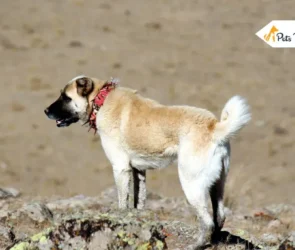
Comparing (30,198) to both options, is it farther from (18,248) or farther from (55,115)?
(18,248)

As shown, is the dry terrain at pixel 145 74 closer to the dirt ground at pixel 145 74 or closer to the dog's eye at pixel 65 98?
the dirt ground at pixel 145 74

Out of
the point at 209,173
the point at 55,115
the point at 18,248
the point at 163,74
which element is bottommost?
the point at 18,248

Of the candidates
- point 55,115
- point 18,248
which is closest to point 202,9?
point 55,115

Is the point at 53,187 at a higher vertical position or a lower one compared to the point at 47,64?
lower

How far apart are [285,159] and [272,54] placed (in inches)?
242

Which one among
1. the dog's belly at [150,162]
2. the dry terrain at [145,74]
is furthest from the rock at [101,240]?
the dry terrain at [145,74]

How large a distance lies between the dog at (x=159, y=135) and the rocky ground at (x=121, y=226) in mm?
365

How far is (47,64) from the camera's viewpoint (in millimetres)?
22375

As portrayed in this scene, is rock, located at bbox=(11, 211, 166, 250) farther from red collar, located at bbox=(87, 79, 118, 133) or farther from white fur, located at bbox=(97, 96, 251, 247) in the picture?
red collar, located at bbox=(87, 79, 118, 133)

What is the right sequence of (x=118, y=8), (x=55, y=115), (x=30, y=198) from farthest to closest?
(x=118, y=8)
(x=30, y=198)
(x=55, y=115)

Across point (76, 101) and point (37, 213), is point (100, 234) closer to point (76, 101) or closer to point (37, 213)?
point (76, 101)

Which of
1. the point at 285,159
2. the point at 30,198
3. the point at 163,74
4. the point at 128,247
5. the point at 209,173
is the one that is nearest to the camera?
the point at 128,247

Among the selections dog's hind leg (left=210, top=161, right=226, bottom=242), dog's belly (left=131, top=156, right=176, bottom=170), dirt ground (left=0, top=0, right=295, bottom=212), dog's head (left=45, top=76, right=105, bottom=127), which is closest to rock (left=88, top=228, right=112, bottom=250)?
dog's hind leg (left=210, top=161, right=226, bottom=242)

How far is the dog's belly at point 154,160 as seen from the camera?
314 inches
